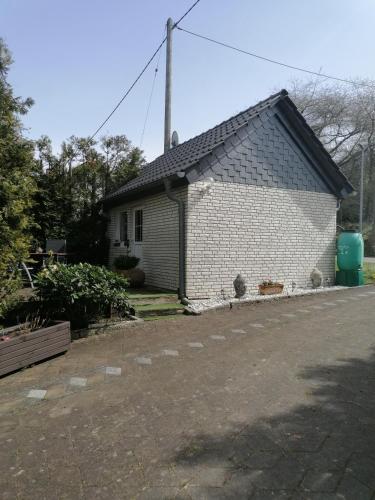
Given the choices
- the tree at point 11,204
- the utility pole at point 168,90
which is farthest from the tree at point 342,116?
the tree at point 11,204

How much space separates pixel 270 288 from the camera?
9328 millimetres

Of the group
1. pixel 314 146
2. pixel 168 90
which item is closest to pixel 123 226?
pixel 168 90

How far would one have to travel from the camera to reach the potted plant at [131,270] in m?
9.84

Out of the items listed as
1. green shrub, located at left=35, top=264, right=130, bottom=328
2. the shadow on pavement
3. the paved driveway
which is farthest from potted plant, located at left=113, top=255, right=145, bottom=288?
the shadow on pavement

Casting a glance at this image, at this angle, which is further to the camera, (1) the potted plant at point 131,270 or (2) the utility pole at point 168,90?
(2) the utility pole at point 168,90

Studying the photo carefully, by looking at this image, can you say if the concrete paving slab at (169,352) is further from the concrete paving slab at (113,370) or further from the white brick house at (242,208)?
the white brick house at (242,208)

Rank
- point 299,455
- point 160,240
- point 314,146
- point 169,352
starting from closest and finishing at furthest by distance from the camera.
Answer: point 299,455 → point 169,352 → point 160,240 → point 314,146

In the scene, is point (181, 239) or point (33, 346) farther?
point (181, 239)

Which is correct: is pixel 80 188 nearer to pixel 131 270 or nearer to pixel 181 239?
pixel 131 270

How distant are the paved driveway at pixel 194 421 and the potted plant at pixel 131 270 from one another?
13.6 feet

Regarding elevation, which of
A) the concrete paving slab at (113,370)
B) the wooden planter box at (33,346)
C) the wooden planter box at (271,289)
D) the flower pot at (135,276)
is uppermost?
the flower pot at (135,276)

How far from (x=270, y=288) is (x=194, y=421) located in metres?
6.56

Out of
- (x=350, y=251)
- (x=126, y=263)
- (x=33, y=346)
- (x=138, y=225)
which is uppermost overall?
(x=138, y=225)

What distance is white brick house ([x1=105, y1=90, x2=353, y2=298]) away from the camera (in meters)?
8.64
